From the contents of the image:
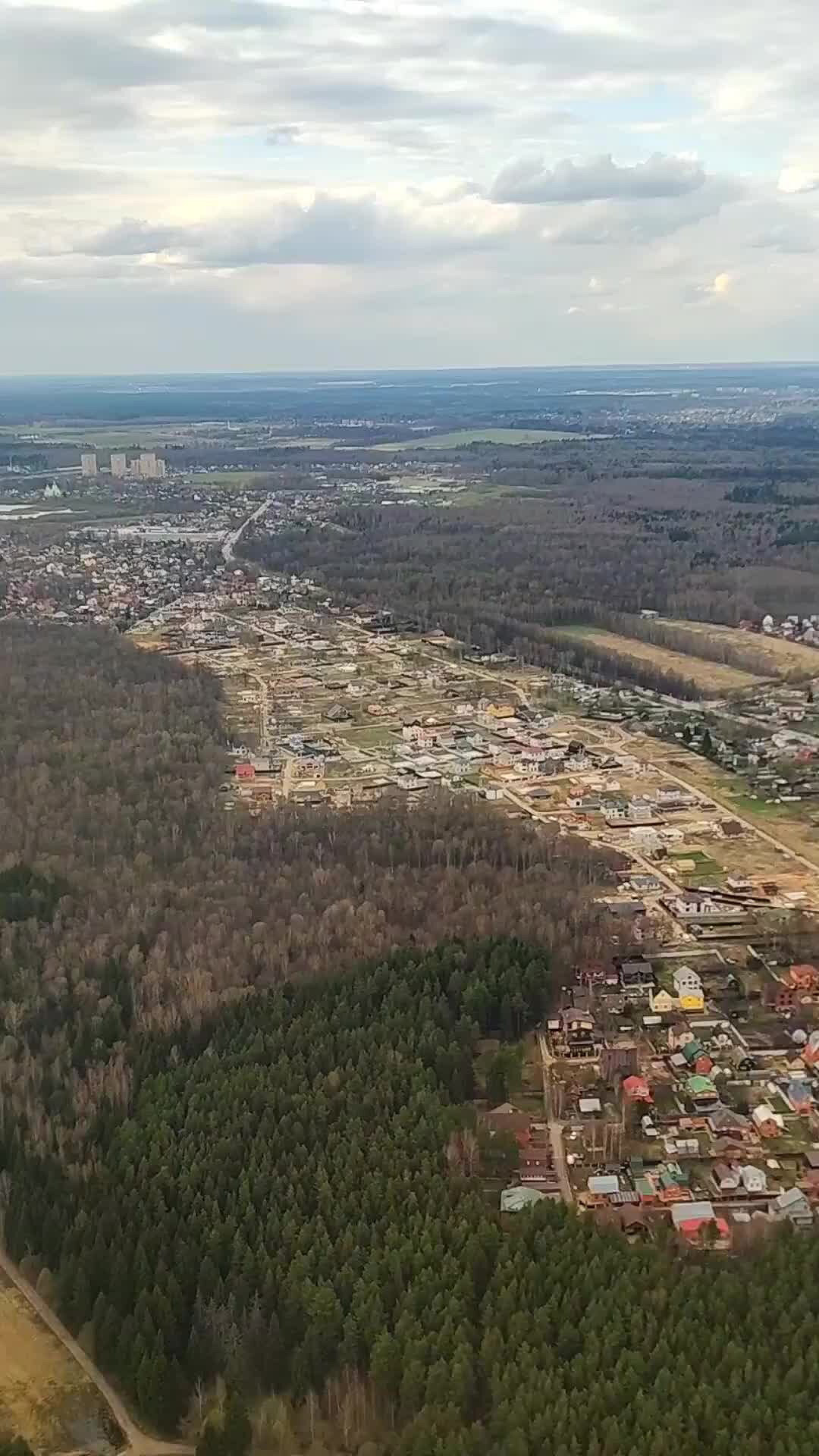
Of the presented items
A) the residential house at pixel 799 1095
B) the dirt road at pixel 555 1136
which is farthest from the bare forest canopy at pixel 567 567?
the residential house at pixel 799 1095

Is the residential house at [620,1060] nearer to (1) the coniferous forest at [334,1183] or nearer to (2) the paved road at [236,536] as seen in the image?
(1) the coniferous forest at [334,1183]

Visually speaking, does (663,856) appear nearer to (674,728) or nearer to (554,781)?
(554,781)

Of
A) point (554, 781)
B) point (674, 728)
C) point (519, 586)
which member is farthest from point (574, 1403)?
point (519, 586)

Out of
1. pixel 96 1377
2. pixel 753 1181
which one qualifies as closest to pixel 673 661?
pixel 753 1181

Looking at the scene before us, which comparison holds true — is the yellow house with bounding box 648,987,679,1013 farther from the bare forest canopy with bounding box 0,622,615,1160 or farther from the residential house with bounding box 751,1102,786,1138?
the residential house with bounding box 751,1102,786,1138

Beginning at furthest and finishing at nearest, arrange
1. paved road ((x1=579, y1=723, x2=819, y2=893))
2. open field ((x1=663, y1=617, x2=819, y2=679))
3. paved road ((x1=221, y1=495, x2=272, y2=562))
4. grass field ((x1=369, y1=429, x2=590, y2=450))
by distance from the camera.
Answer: grass field ((x1=369, y1=429, x2=590, y2=450))
paved road ((x1=221, y1=495, x2=272, y2=562))
open field ((x1=663, y1=617, x2=819, y2=679))
paved road ((x1=579, y1=723, x2=819, y2=893))

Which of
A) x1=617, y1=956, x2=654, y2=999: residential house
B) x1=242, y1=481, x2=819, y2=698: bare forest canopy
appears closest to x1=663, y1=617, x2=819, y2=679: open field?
x1=242, y1=481, x2=819, y2=698: bare forest canopy

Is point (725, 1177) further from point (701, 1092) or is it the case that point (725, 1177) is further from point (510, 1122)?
point (510, 1122)
